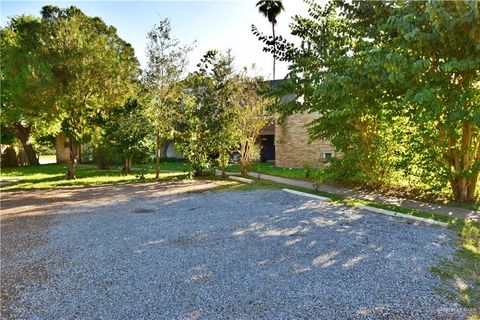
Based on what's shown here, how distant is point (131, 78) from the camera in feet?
55.1

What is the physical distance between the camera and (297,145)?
73.8 ft

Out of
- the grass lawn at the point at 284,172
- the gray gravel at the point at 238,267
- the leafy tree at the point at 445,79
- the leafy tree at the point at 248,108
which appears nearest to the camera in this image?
the gray gravel at the point at 238,267

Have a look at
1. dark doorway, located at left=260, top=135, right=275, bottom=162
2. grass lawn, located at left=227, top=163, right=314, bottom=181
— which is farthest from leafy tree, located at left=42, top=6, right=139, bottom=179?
dark doorway, located at left=260, top=135, right=275, bottom=162

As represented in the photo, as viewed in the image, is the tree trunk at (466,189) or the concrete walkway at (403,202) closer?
the concrete walkway at (403,202)

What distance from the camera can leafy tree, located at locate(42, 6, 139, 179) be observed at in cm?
1436

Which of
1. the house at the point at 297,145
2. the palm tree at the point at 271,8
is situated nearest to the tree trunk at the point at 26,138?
the house at the point at 297,145

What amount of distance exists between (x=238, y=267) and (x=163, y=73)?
41.2ft

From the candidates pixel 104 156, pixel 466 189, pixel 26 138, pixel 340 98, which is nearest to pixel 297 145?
pixel 340 98

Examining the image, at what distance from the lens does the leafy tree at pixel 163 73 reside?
15219mm

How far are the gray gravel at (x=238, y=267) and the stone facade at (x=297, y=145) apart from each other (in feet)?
45.9

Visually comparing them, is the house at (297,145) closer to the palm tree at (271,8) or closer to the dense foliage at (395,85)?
the palm tree at (271,8)

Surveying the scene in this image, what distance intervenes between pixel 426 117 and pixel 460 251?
11.9ft

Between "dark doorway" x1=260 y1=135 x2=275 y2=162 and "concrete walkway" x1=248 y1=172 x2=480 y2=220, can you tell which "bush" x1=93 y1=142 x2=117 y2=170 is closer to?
"dark doorway" x1=260 y1=135 x2=275 y2=162

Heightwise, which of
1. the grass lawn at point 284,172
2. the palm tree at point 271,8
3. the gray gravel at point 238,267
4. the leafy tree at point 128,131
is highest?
the palm tree at point 271,8
